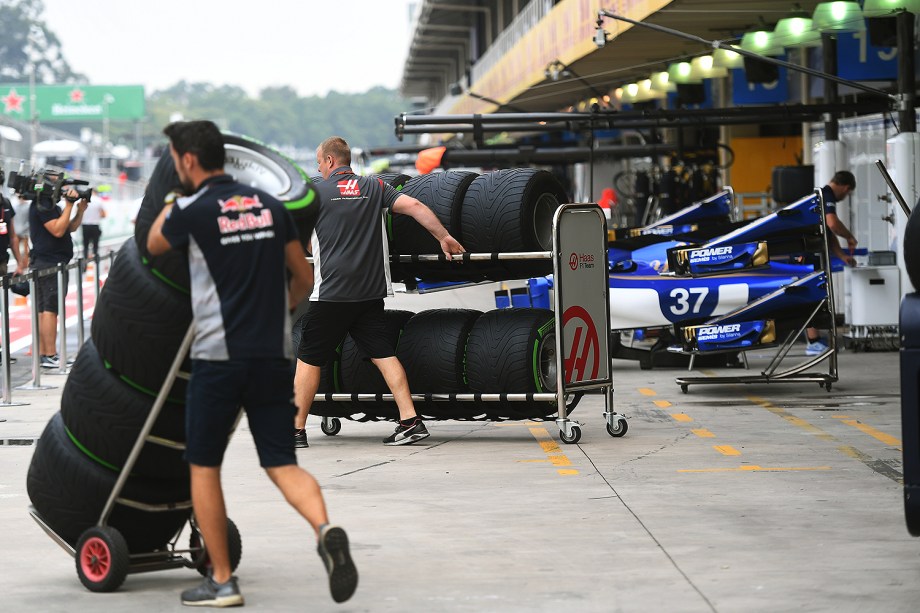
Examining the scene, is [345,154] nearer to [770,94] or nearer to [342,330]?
[342,330]

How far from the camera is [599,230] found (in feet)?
36.0

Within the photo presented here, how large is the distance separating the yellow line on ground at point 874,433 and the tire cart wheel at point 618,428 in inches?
68.2

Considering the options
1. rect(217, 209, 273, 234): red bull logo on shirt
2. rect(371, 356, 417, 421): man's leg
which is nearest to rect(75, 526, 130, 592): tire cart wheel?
rect(217, 209, 273, 234): red bull logo on shirt

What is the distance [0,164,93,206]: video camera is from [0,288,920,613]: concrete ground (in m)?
5.08

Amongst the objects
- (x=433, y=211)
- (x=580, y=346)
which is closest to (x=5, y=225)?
(x=433, y=211)

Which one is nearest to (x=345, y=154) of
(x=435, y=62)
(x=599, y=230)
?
(x=599, y=230)

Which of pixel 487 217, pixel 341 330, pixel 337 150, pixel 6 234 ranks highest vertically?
pixel 337 150

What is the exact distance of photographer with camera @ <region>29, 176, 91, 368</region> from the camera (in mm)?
16562

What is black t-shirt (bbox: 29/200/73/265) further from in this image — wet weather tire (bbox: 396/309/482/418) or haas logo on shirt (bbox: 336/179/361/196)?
haas logo on shirt (bbox: 336/179/361/196)

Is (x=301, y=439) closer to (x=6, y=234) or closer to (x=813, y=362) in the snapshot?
(x=813, y=362)

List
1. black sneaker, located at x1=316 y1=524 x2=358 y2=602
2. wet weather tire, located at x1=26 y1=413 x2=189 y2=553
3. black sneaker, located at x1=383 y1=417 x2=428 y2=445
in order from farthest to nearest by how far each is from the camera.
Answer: black sneaker, located at x1=383 y1=417 x2=428 y2=445, wet weather tire, located at x1=26 y1=413 x2=189 y2=553, black sneaker, located at x1=316 y1=524 x2=358 y2=602

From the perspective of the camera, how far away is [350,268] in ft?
33.7

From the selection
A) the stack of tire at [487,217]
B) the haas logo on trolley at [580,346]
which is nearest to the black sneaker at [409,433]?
the haas logo on trolley at [580,346]

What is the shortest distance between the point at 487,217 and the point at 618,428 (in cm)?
178
